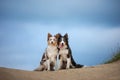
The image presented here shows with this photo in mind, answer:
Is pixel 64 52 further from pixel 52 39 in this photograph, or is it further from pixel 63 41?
pixel 52 39

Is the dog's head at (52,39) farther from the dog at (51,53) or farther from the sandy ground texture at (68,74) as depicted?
the sandy ground texture at (68,74)

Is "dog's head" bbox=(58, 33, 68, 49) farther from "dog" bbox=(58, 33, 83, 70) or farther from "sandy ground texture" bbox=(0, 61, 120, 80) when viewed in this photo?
"sandy ground texture" bbox=(0, 61, 120, 80)

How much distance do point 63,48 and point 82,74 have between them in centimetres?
219

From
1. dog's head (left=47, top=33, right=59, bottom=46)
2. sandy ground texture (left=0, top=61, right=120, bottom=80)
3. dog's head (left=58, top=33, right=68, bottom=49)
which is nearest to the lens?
sandy ground texture (left=0, top=61, right=120, bottom=80)

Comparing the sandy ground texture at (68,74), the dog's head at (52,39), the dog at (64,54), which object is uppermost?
the dog's head at (52,39)

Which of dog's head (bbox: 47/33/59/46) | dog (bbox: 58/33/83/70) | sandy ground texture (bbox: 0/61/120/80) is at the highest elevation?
dog's head (bbox: 47/33/59/46)

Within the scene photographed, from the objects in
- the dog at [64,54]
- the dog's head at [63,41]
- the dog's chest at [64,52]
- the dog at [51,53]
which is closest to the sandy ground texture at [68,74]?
the dog at [64,54]

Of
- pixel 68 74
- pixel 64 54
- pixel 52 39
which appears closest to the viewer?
pixel 68 74

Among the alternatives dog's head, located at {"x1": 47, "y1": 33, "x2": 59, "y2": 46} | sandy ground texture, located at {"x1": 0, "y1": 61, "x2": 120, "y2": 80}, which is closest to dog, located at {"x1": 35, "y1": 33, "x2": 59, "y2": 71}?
dog's head, located at {"x1": 47, "y1": 33, "x2": 59, "y2": 46}

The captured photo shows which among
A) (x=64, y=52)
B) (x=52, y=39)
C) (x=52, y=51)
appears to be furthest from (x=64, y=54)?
(x=52, y=39)

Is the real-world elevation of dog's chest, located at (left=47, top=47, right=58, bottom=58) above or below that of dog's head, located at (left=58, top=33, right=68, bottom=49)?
below

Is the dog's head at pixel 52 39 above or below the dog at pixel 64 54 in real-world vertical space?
above

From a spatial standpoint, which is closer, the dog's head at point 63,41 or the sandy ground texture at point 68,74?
the sandy ground texture at point 68,74

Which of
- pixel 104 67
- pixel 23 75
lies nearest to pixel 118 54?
pixel 104 67
